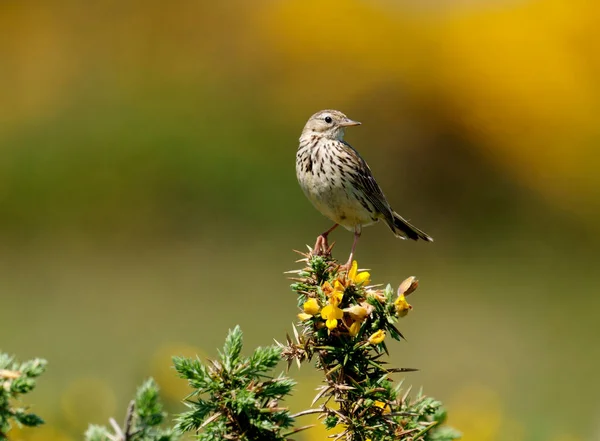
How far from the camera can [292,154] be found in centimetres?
1282

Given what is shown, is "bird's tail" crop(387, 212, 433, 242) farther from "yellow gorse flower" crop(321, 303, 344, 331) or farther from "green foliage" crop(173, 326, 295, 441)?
"green foliage" crop(173, 326, 295, 441)

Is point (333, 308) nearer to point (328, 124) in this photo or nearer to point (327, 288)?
point (327, 288)

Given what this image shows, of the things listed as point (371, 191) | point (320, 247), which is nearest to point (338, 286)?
point (320, 247)

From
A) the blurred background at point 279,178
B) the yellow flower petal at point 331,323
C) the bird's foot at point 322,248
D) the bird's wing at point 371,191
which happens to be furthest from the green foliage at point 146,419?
the blurred background at point 279,178

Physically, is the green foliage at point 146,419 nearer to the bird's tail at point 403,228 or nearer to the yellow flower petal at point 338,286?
the yellow flower petal at point 338,286

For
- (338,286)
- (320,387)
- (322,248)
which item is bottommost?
(320,387)

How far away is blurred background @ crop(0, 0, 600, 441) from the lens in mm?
8875

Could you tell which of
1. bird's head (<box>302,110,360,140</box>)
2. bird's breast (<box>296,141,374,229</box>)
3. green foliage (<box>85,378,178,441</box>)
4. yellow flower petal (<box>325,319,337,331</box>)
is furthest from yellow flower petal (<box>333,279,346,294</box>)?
bird's head (<box>302,110,360,140</box>)

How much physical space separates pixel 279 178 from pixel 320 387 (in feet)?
34.2

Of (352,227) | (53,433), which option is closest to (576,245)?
(352,227)

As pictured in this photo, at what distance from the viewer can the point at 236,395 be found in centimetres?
204

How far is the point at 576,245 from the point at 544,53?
3550mm

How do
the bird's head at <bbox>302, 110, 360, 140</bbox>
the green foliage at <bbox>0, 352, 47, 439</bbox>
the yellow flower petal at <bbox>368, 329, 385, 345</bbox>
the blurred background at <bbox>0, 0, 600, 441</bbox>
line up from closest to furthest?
the green foliage at <bbox>0, 352, 47, 439</bbox>, the yellow flower petal at <bbox>368, 329, 385, 345</bbox>, the bird's head at <bbox>302, 110, 360, 140</bbox>, the blurred background at <bbox>0, 0, 600, 441</bbox>

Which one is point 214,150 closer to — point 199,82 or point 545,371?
point 199,82
